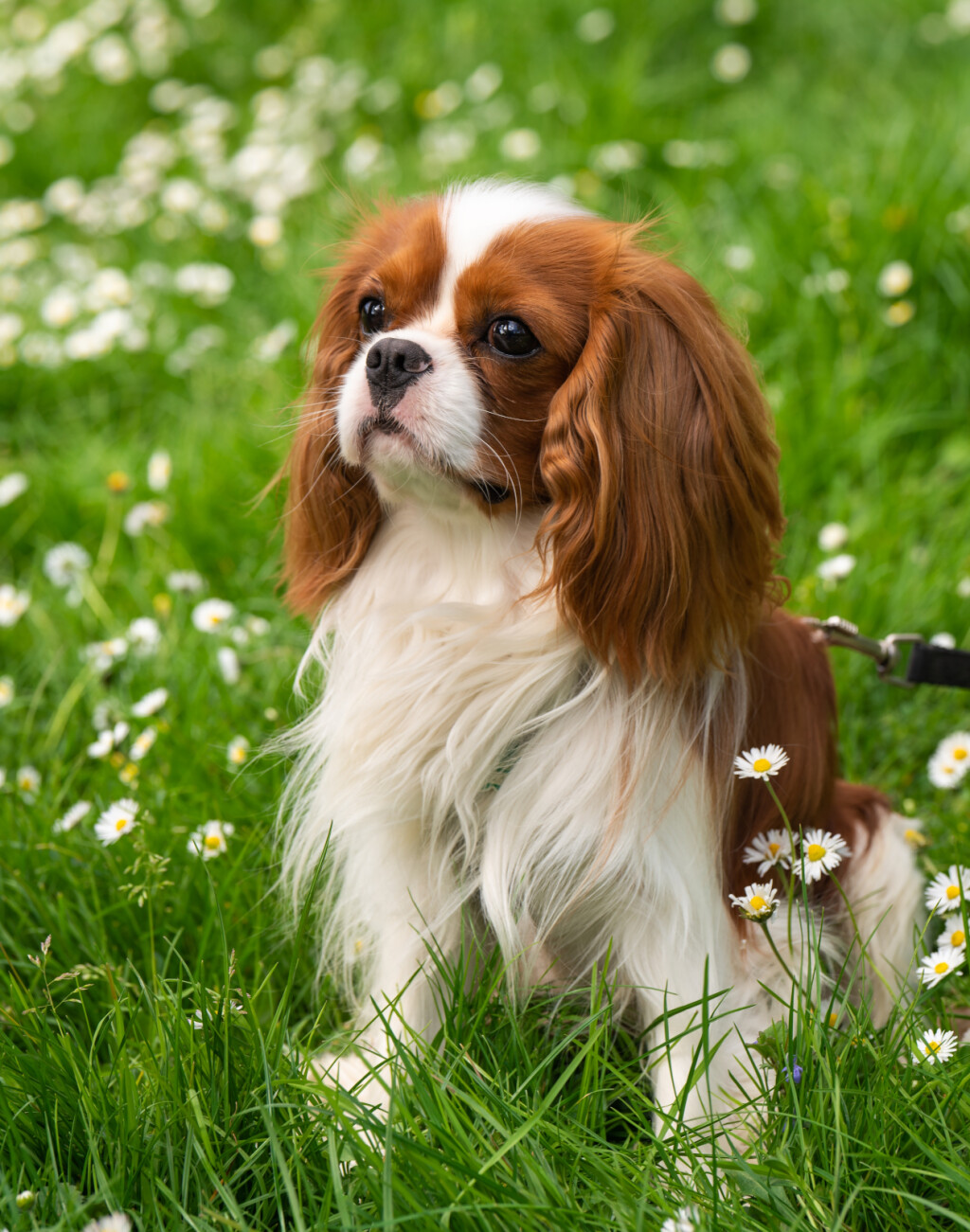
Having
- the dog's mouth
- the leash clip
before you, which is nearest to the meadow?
the leash clip

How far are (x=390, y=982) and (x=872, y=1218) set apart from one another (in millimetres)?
1011

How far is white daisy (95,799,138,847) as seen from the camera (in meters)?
2.68

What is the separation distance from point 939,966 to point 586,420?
116cm

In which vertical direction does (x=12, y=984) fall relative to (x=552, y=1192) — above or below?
above

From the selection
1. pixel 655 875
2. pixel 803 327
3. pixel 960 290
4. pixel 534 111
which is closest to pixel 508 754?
pixel 655 875

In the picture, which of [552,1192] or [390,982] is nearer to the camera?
[552,1192]

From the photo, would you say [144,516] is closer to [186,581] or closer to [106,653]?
[186,581]

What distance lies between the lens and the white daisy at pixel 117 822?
2678 millimetres

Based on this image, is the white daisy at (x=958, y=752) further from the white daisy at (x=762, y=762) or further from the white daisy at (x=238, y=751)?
the white daisy at (x=238, y=751)

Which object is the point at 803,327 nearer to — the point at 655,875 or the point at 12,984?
the point at 655,875

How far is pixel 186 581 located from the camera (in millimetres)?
3715

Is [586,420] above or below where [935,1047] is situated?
above

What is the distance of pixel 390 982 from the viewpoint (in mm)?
2576

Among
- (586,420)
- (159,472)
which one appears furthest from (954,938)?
(159,472)
